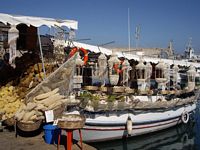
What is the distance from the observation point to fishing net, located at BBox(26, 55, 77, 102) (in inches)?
419

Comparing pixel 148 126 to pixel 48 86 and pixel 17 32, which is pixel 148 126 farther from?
pixel 17 32

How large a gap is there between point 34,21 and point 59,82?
2720 millimetres

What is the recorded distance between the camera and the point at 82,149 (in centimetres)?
782

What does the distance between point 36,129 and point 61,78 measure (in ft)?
8.56

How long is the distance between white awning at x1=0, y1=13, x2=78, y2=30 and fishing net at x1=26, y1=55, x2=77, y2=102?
6.54 feet

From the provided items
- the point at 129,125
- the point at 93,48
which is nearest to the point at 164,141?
the point at 129,125

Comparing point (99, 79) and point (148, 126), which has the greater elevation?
point (99, 79)

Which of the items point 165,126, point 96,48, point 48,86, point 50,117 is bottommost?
point 165,126

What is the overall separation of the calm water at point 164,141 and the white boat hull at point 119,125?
1.07ft

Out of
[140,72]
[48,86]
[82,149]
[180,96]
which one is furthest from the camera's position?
[180,96]

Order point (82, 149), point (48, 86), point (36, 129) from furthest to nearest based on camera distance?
point (48, 86), point (36, 129), point (82, 149)

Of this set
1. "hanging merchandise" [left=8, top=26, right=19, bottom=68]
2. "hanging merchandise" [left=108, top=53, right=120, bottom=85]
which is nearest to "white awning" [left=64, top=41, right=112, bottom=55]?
"hanging merchandise" [left=108, top=53, right=120, bottom=85]

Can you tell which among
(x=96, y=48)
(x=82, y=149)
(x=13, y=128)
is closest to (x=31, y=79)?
(x=13, y=128)

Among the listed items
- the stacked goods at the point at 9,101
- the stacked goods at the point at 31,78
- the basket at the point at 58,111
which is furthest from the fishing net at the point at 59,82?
the stacked goods at the point at 31,78
